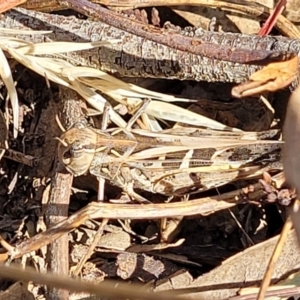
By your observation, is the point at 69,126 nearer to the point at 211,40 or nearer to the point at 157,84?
the point at 157,84

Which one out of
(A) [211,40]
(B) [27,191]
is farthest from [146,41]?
(B) [27,191]

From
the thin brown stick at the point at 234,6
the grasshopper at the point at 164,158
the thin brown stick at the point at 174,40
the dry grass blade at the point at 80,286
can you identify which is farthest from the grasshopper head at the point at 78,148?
the dry grass blade at the point at 80,286

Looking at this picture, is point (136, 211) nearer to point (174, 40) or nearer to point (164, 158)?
point (164, 158)

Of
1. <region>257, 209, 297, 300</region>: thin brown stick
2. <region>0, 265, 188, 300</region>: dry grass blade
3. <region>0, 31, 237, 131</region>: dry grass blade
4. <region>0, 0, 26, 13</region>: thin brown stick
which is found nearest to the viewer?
<region>0, 265, 188, 300</region>: dry grass blade

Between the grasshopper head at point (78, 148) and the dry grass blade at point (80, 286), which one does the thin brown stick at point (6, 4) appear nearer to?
the grasshopper head at point (78, 148)

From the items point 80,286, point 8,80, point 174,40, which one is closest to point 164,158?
point 174,40

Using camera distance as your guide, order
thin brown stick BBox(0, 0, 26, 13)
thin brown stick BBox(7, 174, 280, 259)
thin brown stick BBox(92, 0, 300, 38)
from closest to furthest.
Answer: thin brown stick BBox(7, 174, 280, 259)
thin brown stick BBox(0, 0, 26, 13)
thin brown stick BBox(92, 0, 300, 38)

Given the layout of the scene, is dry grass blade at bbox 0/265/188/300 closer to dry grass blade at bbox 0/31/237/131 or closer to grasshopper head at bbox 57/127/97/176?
grasshopper head at bbox 57/127/97/176

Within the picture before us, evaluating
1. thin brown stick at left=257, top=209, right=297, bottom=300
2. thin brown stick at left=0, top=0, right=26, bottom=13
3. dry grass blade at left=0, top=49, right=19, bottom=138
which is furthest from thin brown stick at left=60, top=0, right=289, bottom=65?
thin brown stick at left=257, top=209, right=297, bottom=300
